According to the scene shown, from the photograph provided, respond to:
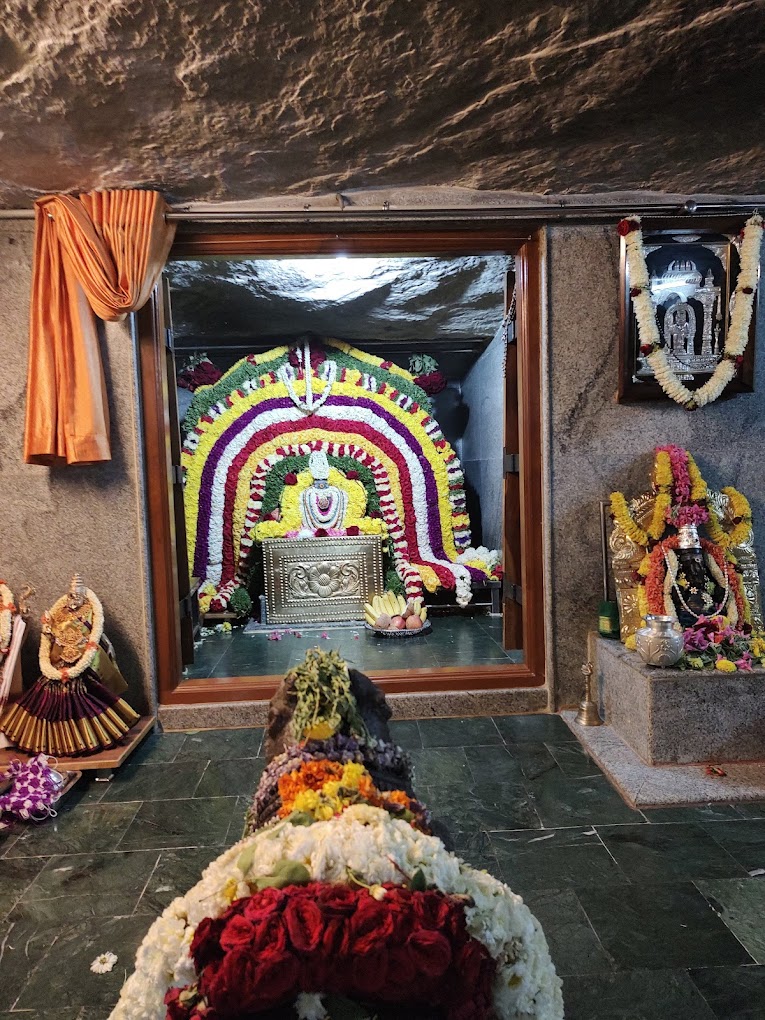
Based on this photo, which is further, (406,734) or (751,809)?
(406,734)

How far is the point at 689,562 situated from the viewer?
3.39m

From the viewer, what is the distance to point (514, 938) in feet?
3.61

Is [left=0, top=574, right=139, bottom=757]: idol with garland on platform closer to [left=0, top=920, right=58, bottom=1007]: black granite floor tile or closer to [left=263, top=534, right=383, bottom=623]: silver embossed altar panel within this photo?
[left=0, top=920, right=58, bottom=1007]: black granite floor tile

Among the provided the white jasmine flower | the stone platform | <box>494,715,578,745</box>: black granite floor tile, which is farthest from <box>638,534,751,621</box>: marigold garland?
the white jasmine flower

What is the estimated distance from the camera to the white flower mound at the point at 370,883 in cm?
104

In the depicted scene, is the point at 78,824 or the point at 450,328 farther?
the point at 450,328

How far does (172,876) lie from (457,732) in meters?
1.72

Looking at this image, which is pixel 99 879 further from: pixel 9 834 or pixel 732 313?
pixel 732 313

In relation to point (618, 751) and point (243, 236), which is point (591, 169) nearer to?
point (243, 236)

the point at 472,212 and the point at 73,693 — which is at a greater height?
the point at 472,212

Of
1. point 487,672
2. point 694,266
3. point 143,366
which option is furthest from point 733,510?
point 143,366

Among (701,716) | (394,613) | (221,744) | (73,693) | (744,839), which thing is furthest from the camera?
(394,613)

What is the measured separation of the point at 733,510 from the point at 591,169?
2031 mm

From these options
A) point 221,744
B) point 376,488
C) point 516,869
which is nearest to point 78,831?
point 221,744
